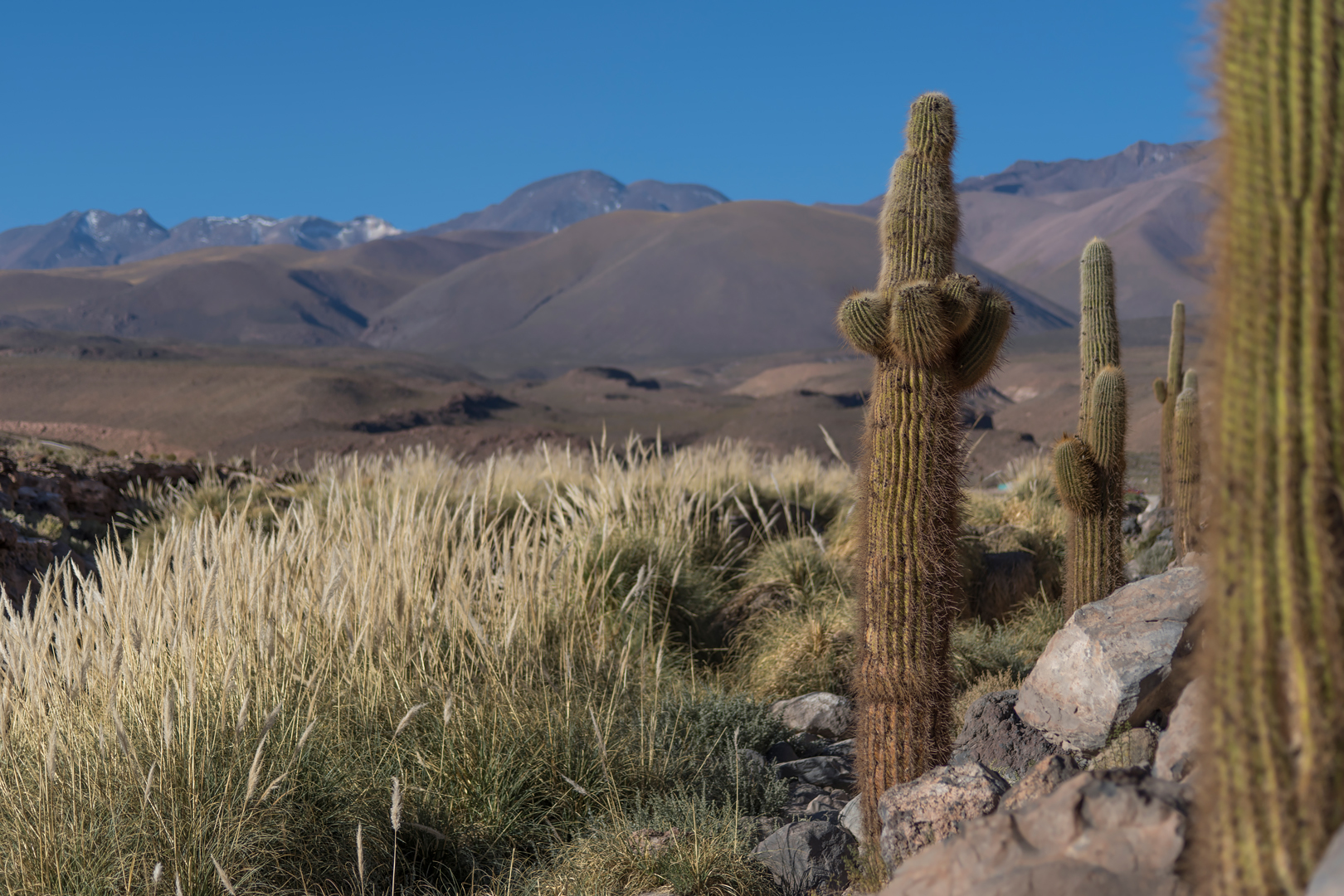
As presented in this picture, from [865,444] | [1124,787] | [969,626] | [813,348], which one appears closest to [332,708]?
[865,444]

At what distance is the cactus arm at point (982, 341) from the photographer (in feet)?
11.3

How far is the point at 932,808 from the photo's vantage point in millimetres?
2574

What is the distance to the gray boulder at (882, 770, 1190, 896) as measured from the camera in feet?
5.38

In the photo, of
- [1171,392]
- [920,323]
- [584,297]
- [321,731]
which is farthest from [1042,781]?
[584,297]

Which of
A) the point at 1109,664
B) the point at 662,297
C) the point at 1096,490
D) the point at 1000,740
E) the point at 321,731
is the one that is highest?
the point at 662,297

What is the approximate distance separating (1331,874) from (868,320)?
2462 mm

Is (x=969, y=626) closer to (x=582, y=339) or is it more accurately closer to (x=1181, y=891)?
(x=1181, y=891)

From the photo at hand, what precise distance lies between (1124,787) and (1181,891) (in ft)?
0.63

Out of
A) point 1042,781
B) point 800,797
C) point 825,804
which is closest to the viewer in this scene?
point 1042,781

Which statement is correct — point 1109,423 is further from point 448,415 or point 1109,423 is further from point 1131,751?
point 448,415

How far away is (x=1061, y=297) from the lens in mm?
165000

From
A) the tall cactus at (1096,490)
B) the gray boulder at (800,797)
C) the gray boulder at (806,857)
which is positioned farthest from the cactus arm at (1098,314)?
the gray boulder at (806,857)

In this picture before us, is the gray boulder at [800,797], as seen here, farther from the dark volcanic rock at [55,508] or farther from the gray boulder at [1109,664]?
the dark volcanic rock at [55,508]

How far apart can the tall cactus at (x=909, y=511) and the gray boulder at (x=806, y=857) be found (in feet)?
0.56
